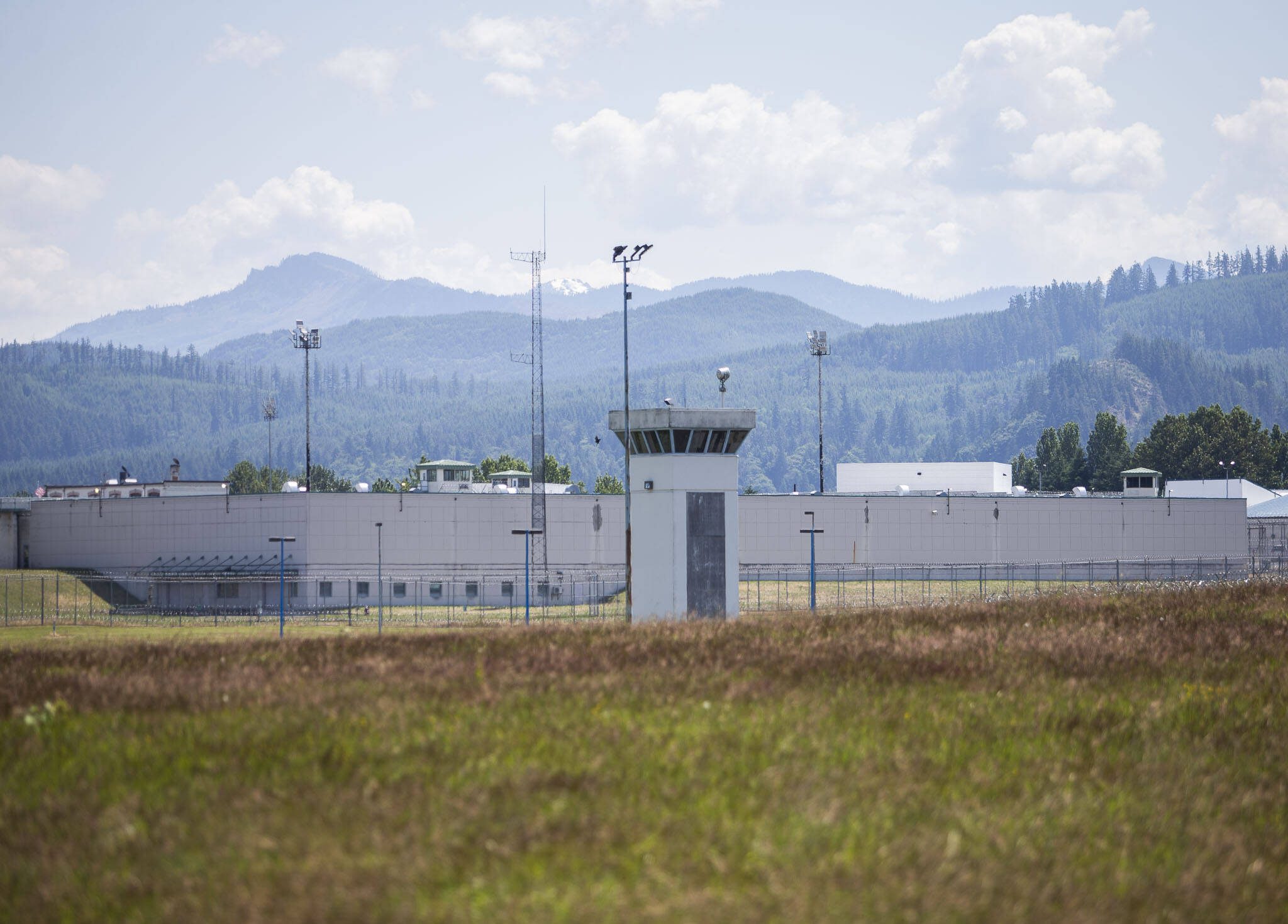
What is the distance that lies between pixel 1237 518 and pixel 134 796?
10673cm

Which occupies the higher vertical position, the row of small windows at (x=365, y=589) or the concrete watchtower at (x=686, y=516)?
the concrete watchtower at (x=686, y=516)

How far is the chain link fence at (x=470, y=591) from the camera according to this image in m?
65.7

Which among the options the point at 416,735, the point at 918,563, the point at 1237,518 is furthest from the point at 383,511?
the point at 416,735

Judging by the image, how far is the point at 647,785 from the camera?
37.6ft

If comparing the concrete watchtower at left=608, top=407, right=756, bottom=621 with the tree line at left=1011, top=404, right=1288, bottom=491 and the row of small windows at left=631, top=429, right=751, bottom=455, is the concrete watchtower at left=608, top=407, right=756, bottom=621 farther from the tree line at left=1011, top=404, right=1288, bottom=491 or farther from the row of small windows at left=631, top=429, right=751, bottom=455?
the tree line at left=1011, top=404, right=1288, bottom=491

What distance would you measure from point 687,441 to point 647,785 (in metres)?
36.4

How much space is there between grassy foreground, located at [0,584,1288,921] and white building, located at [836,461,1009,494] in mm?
102460

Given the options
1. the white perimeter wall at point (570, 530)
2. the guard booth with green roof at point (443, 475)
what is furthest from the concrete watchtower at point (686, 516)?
the guard booth with green roof at point (443, 475)

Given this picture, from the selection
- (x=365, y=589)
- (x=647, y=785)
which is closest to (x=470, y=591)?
(x=365, y=589)

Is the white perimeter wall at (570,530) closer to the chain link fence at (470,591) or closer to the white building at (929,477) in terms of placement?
the chain link fence at (470,591)

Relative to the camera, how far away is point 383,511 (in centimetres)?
8688

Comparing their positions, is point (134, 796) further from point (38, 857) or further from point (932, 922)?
point (932, 922)

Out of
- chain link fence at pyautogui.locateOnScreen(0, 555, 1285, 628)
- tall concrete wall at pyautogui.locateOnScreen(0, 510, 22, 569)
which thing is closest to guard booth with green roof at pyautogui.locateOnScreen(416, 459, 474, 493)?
chain link fence at pyautogui.locateOnScreen(0, 555, 1285, 628)

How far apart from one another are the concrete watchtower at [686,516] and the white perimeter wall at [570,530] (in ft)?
109
